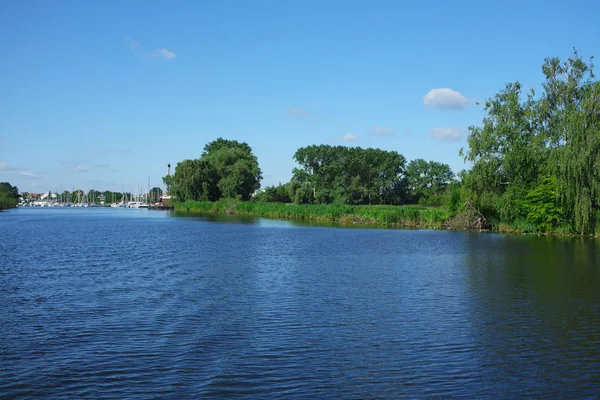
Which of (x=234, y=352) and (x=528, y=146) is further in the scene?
(x=528, y=146)

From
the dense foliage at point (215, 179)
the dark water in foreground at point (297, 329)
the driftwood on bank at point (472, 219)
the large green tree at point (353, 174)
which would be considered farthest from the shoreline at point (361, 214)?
the dark water in foreground at point (297, 329)

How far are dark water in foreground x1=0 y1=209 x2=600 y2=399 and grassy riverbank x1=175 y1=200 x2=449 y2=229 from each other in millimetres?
34153

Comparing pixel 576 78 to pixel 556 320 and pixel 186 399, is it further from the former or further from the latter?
pixel 186 399

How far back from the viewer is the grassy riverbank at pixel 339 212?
63719 millimetres

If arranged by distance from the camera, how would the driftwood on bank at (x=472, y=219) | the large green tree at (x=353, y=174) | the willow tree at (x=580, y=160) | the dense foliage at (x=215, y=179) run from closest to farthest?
the willow tree at (x=580, y=160) → the driftwood on bank at (x=472, y=219) → the large green tree at (x=353, y=174) → the dense foliage at (x=215, y=179)

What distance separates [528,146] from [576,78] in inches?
290

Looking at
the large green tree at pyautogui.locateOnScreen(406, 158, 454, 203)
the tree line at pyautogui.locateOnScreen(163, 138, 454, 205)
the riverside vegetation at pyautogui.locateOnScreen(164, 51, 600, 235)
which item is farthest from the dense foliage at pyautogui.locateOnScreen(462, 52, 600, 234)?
the large green tree at pyautogui.locateOnScreen(406, 158, 454, 203)

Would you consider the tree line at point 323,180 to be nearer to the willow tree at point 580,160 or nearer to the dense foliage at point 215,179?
the dense foliage at point 215,179

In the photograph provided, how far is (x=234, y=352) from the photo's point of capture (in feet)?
41.4

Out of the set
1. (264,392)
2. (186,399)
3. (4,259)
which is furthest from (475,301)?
(4,259)

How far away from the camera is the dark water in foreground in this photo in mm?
10680

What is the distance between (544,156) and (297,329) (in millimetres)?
42582

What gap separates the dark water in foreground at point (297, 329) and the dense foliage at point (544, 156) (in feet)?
61.3

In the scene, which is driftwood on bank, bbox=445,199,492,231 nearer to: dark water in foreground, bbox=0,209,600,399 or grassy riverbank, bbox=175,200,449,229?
grassy riverbank, bbox=175,200,449,229
